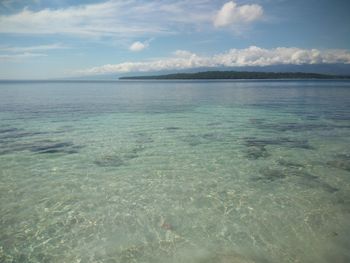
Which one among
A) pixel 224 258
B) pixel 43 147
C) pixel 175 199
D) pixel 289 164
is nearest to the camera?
Result: pixel 224 258

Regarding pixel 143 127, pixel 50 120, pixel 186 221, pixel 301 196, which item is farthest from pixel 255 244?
pixel 50 120

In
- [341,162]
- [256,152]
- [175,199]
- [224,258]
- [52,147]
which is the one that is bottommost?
[224,258]

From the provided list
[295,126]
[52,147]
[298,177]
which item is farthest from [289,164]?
[52,147]

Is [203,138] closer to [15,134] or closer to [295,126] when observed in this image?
[295,126]

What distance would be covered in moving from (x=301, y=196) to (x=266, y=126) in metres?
14.1

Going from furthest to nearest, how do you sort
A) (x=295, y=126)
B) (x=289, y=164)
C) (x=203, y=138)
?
(x=295, y=126) < (x=203, y=138) < (x=289, y=164)

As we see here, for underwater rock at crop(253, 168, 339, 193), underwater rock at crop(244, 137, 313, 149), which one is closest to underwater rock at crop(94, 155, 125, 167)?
underwater rock at crop(253, 168, 339, 193)

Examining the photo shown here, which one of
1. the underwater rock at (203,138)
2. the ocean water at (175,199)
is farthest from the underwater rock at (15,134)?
the underwater rock at (203,138)

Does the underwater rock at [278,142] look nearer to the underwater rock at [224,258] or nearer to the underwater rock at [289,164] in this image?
the underwater rock at [289,164]

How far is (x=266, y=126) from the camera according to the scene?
23.6 m

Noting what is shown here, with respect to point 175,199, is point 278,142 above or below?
above

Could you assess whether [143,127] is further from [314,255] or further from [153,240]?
[314,255]

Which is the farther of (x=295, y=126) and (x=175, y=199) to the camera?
(x=295, y=126)

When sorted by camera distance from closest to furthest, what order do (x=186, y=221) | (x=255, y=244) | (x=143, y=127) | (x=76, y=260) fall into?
(x=76, y=260)
(x=255, y=244)
(x=186, y=221)
(x=143, y=127)
